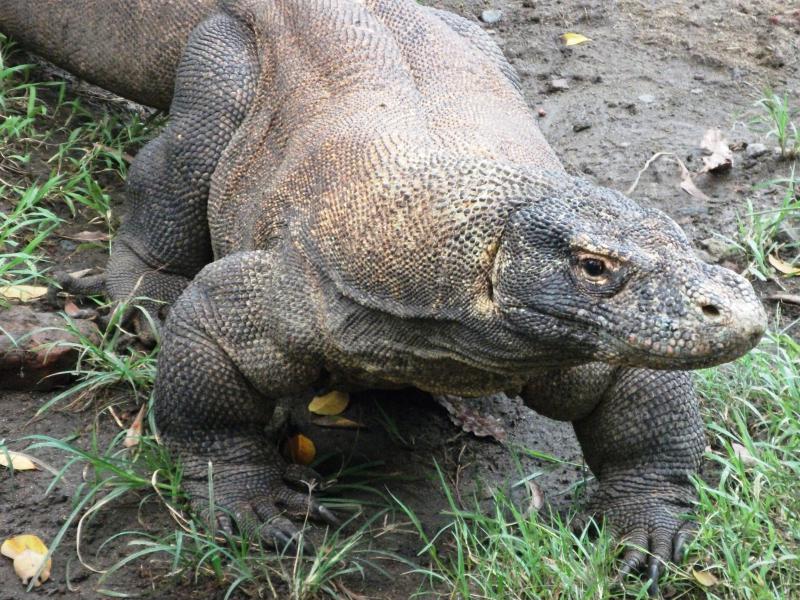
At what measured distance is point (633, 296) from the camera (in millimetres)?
2805

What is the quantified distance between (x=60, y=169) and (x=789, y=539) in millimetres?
3745

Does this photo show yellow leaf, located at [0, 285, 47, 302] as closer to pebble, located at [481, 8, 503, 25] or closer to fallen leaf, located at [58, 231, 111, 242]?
fallen leaf, located at [58, 231, 111, 242]

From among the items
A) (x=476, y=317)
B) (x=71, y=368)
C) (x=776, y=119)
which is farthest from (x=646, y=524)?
(x=776, y=119)

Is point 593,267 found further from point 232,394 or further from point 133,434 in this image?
point 133,434

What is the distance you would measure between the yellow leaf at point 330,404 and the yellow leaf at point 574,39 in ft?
11.1

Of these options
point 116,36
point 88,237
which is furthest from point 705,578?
point 116,36

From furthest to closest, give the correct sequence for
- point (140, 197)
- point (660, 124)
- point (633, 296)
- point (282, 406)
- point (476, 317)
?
point (660, 124) → point (140, 197) → point (282, 406) → point (476, 317) → point (633, 296)

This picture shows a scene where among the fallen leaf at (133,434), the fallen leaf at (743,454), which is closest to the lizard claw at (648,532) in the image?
the fallen leaf at (743,454)

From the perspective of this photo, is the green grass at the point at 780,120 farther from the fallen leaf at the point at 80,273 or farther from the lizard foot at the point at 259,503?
the fallen leaf at the point at 80,273

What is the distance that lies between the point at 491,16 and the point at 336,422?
147 inches

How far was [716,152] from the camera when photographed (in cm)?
582

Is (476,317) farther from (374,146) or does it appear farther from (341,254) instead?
(374,146)

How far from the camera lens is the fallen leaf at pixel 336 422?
14.3ft

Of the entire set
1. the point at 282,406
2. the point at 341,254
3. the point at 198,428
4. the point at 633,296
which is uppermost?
the point at 633,296
